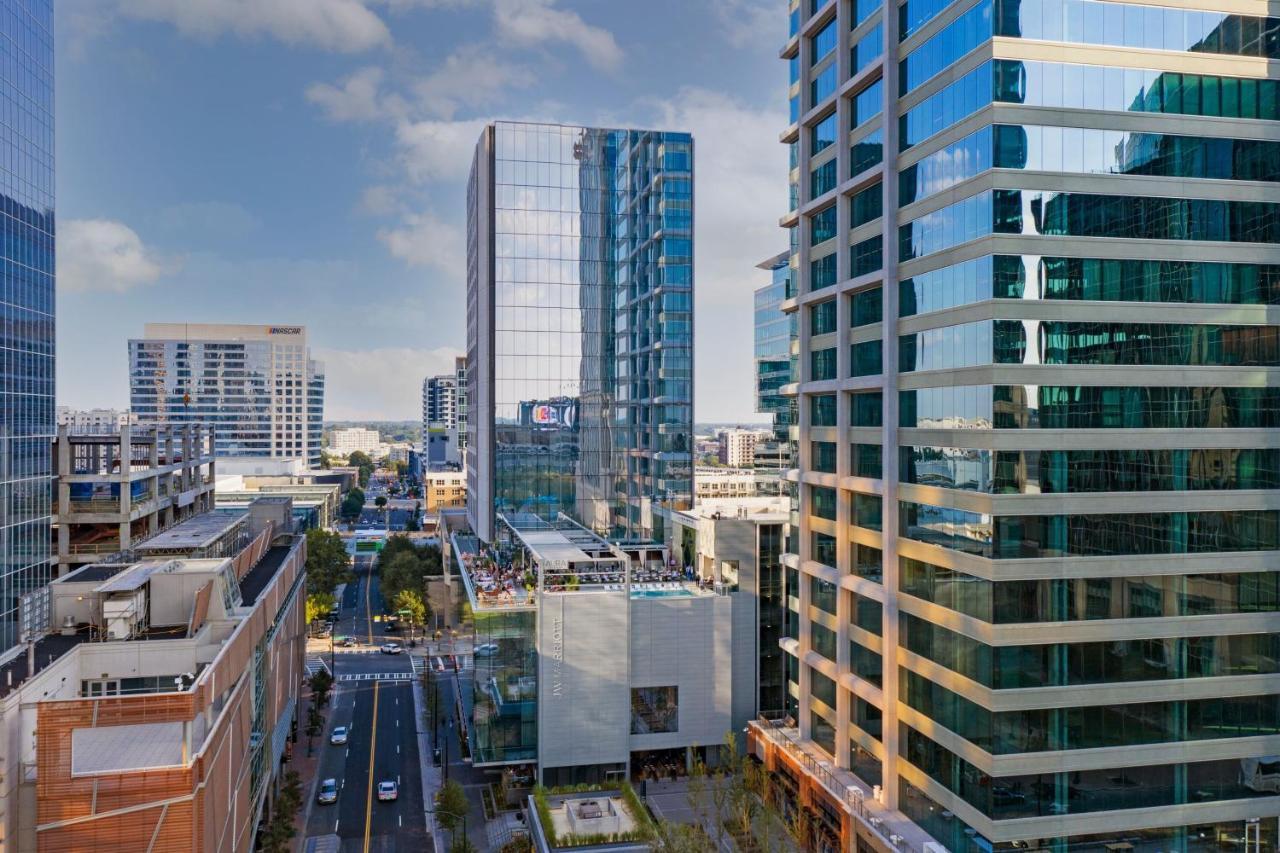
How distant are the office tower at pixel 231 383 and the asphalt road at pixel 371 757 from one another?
114946 millimetres

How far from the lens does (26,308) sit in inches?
1902

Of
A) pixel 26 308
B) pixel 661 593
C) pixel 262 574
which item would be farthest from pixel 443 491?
pixel 661 593

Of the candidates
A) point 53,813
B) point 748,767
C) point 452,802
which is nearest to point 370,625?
point 452,802

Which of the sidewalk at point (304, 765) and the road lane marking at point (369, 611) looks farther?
the road lane marking at point (369, 611)

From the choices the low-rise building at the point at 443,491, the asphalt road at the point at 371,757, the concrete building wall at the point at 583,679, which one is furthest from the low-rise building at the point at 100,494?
the low-rise building at the point at 443,491

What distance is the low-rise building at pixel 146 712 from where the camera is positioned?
24172mm

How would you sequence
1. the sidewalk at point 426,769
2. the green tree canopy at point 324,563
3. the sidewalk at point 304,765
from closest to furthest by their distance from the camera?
the sidewalk at point 304,765, the sidewalk at point 426,769, the green tree canopy at point 324,563

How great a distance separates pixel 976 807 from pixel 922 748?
12.4 ft

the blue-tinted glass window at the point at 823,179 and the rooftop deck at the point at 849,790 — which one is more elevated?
the blue-tinted glass window at the point at 823,179

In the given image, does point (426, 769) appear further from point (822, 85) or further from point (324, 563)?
point (324, 563)

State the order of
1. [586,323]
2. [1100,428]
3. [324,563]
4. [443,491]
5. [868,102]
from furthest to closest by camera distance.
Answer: [443,491] → [324,563] → [586,323] → [868,102] → [1100,428]

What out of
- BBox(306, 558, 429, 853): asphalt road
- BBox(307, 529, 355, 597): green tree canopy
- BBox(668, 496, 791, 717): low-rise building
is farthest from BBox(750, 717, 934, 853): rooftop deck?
BBox(307, 529, 355, 597): green tree canopy

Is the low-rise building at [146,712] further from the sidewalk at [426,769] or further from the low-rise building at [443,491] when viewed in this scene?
the low-rise building at [443,491]

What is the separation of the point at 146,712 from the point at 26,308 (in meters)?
34.1
